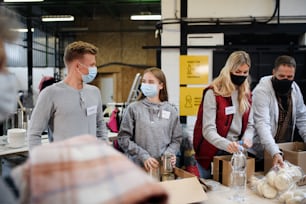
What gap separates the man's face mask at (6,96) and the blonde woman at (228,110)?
1417 millimetres

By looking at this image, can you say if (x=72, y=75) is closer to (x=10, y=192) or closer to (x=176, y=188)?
(x=176, y=188)

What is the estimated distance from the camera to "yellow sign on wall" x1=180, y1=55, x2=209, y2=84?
3982mm

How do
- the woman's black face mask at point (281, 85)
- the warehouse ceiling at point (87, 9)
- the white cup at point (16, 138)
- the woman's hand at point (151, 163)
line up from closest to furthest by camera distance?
the woman's hand at point (151, 163) → the woman's black face mask at point (281, 85) → the white cup at point (16, 138) → the warehouse ceiling at point (87, 9)

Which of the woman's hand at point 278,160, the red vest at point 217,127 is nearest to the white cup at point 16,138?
the red vest at point 217,127

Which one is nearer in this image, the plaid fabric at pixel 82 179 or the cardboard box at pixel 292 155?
the plaid fabric at pixel 82 179

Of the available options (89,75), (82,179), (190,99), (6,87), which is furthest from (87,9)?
(82,179)

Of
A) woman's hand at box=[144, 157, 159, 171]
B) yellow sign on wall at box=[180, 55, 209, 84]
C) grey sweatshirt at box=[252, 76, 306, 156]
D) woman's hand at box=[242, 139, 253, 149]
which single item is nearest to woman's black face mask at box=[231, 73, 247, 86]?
grey sweatshirt at box=[252, 76, 306, 156]

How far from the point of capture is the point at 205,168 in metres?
2.01

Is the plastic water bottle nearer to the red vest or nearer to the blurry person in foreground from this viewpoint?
the red vest

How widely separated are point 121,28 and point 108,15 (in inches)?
24.8

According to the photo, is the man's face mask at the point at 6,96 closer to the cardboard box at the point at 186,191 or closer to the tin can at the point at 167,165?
the cardboard box at the point at 186,191

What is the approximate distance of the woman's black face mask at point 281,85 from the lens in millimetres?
2179

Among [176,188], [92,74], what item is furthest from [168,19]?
[176,188]

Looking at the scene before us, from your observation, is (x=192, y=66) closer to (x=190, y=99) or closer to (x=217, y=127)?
(x=190, y=99)
